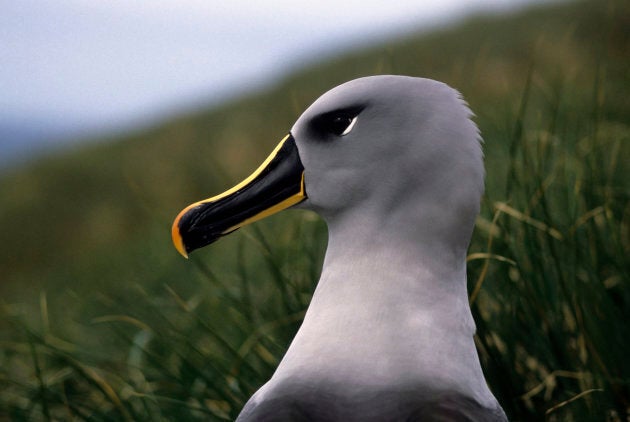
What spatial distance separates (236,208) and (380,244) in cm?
32

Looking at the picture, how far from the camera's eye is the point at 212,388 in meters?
2.30

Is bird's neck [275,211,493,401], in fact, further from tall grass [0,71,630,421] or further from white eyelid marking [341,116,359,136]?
tall grass [0,71,630,421]

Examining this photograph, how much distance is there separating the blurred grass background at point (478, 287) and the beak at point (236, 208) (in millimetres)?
688

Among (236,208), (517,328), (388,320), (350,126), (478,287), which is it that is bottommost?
(517,328)

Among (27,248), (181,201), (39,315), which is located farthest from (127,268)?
(27,248)

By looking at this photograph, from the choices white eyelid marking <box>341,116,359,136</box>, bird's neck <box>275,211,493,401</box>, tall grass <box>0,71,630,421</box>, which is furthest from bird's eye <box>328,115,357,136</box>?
tall grass <box>0,71,630,421</box>

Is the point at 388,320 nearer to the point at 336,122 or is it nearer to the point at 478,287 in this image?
the point at 336,122

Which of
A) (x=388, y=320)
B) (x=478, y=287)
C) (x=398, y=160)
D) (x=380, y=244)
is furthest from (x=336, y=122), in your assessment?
(x=478, y=287)

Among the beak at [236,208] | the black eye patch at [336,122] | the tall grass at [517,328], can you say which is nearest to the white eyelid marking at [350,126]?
the black eye patch at [336,122]

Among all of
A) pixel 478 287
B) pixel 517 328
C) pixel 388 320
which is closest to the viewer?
pixel 388 320

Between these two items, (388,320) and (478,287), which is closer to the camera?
(388,320)

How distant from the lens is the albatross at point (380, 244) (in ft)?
4.52

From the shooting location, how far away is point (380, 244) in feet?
4.99

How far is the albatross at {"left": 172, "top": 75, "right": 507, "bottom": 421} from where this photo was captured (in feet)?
4.52
